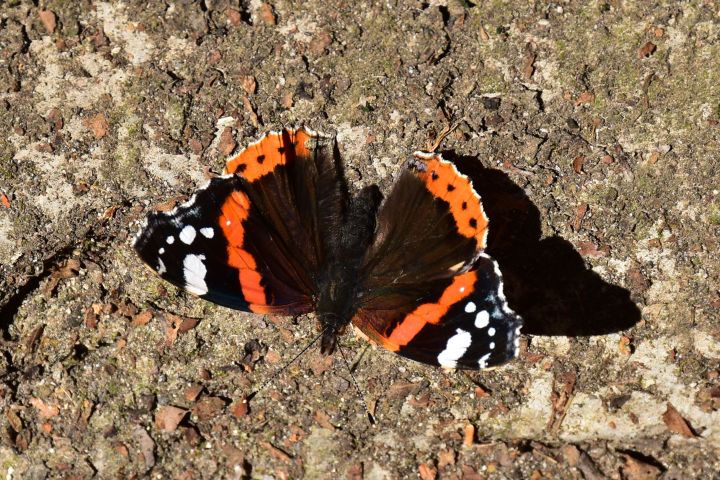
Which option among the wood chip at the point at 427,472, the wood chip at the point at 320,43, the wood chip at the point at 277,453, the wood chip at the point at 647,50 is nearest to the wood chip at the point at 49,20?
the wood chip at the point at 320,43

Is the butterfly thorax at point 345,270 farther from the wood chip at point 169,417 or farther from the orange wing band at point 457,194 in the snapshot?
the wood chip at point 169,417

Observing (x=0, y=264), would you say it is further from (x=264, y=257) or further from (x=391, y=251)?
(x=391, y=251)

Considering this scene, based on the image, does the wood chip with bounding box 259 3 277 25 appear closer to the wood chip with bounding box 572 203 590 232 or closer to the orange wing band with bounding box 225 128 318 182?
the orange wing band with bounding box 225 128 318 182

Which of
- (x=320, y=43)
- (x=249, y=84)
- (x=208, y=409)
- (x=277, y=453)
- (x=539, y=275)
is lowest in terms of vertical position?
(x=277, y=453)

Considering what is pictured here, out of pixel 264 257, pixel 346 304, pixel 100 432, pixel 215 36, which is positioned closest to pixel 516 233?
pixel 346 304

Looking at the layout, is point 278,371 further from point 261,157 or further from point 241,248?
point 261,157

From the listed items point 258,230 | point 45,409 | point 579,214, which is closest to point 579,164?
point 579,214
